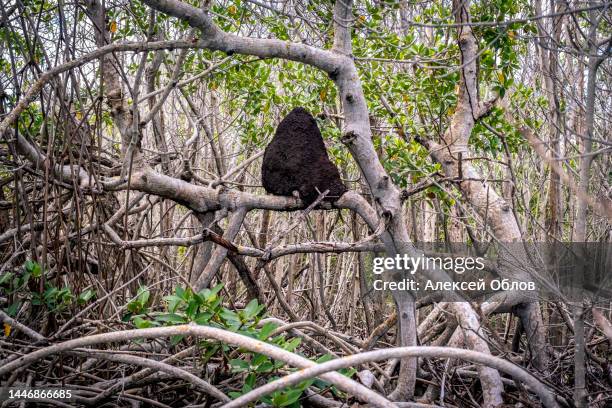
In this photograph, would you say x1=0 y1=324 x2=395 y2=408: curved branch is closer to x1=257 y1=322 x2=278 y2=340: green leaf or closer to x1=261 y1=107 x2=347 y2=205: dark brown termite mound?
x1=257 y1=322 x2=278 y2=340: green leaf

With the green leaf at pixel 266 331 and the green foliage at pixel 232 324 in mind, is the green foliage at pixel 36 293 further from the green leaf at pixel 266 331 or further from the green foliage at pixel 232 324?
the green leaf at pixel 266 331

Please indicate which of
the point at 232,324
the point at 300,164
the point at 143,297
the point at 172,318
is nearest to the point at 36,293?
the point at 143,297

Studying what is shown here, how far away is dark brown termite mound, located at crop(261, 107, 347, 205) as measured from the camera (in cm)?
273

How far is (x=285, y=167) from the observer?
2750 millimetres

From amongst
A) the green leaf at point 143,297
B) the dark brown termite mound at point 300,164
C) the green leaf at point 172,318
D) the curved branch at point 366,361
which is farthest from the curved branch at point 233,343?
the dark brown termite mound at point 300,164

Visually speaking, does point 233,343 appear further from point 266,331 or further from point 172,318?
point 172,318

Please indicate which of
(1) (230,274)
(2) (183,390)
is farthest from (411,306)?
(1) (230,274)

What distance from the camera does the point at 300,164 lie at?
2.72 meters

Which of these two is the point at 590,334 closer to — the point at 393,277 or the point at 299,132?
the point at 393,277

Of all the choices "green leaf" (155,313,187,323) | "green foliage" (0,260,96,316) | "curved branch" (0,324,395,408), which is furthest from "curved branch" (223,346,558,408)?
"green foliage" (0,260,96,316)

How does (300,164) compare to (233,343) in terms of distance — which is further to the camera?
(300,164)

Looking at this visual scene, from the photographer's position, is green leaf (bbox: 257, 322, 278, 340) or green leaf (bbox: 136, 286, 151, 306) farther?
green leaf (bbox: 136, 286, 151, 306)

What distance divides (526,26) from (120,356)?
8.64 feet

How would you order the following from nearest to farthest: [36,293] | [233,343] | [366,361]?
[366,361] → [233,343] → [36,293]
